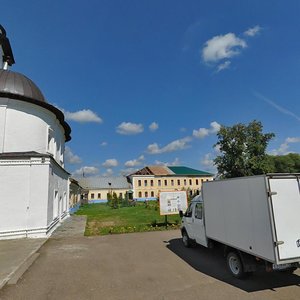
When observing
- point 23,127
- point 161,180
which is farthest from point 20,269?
point 161,180

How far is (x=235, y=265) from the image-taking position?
791 centimetres

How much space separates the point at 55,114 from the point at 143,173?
54610 mm

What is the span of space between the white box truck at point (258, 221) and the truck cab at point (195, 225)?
4.02 ft

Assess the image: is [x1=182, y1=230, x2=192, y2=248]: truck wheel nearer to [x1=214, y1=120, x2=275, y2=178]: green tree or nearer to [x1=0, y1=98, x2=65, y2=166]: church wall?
[x1=0, y1=98, x2=65, y2=166]: church wall

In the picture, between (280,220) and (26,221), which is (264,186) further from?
(26,221)

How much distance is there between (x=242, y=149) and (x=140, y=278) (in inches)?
1730

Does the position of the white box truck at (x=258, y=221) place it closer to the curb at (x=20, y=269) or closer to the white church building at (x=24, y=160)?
the curb at (x=20, y=269)

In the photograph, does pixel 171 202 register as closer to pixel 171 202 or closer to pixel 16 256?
pixel 171 202

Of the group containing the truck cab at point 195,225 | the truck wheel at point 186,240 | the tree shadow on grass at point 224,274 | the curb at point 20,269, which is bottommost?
the tree shadow on grass at point 224,274

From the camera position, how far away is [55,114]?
20172 millimetres

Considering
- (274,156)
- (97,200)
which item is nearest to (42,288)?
(97,200)

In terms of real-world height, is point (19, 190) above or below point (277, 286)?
above

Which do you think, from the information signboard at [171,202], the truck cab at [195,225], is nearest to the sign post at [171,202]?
the information signboard at [171,202]

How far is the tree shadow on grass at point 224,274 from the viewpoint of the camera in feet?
23.2
